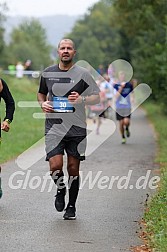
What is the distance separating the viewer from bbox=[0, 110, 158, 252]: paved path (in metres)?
8.44

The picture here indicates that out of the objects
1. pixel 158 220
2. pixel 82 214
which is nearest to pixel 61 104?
pixel 82 214

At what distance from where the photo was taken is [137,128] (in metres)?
28.8

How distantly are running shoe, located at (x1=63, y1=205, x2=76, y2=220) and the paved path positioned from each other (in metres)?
0.09

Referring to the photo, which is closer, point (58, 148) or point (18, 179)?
point (58, 148)

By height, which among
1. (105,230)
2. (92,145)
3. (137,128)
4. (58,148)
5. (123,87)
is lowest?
(137,128)

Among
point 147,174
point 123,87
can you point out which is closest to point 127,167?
point 147,174

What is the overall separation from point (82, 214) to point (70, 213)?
0.48 meters

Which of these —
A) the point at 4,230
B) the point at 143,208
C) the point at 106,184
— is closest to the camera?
the point at 4,230

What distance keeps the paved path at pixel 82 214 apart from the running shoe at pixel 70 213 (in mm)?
89

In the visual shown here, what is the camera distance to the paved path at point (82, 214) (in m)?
8.44

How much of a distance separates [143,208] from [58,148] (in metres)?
1.80

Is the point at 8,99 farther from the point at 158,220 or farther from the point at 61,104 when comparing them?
the point at 158,220

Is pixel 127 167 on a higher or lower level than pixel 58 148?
lower

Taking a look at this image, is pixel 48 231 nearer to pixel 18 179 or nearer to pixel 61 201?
pixel 61 201
